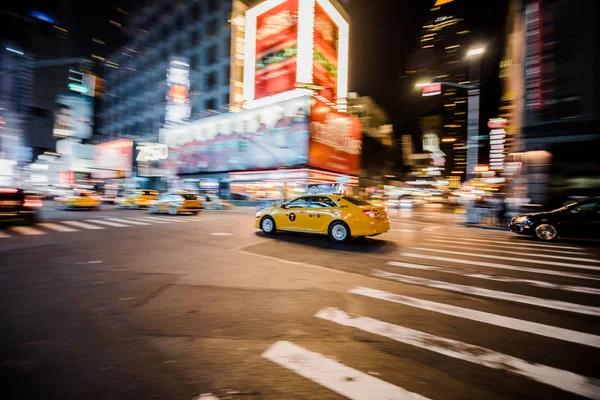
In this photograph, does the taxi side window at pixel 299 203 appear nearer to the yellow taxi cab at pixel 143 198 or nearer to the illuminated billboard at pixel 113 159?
the yellow taxi cab at pixel 143 198

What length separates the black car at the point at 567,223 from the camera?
10.6 meters

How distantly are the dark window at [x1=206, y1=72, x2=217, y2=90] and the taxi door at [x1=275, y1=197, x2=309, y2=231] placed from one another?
126 ft

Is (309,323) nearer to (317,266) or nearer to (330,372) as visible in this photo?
(330,372)

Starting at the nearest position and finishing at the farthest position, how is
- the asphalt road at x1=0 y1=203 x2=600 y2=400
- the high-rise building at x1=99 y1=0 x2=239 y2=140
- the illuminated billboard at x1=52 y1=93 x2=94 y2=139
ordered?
1. the asphalt road at x1=0 y1=203 x2=600 y2=400
2. the high-rise building at x1=99 y1=0 x2=239 y2=140
3. the illuminated billboard at x1=52 y1=93 x2=94 y2=139

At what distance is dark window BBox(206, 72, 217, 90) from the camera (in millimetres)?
43844

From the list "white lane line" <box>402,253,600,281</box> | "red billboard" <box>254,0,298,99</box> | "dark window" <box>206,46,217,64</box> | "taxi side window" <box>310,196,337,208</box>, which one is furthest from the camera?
"dark window" <box>206,46,217,64</box>

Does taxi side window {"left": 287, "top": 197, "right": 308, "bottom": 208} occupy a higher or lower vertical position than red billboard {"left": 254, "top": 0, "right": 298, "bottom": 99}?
lower

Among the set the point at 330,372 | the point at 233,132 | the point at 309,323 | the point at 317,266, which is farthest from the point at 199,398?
the point at 233,132

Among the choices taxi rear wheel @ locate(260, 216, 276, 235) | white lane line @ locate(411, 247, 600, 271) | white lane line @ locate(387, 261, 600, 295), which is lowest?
white lane line @ locate(387, 261, 600, 295)

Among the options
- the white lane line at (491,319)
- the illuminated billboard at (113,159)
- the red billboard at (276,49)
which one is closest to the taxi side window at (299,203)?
the white lane line at (491,319)

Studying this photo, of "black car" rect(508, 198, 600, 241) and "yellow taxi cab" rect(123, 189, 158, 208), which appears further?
"yellow taxi cab" rect(123, 189, 158, 208)

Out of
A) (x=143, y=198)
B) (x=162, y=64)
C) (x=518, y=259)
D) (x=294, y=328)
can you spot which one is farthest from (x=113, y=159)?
(x=294, y=328)

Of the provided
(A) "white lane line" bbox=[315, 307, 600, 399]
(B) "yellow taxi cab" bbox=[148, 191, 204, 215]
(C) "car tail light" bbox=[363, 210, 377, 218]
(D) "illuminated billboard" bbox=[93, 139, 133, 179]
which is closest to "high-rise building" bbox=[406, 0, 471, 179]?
(D) "illuminated billboard" bbox=[93, 139, 133, 179]

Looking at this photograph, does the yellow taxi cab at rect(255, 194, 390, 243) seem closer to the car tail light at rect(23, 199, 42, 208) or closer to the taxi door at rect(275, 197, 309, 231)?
the taxi door at rect(275, 197, 309, 231)
